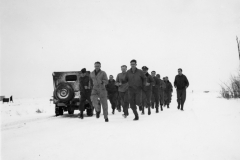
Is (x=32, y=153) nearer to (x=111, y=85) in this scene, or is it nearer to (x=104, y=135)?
(x=104, y=135)

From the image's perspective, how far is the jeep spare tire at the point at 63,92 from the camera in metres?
11.6

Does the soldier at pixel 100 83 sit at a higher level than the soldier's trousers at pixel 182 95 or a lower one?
higher

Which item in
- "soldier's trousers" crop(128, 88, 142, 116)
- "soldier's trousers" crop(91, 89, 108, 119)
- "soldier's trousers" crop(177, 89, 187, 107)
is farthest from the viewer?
"soldier's trousers" crop(177, 89, 187, 107)

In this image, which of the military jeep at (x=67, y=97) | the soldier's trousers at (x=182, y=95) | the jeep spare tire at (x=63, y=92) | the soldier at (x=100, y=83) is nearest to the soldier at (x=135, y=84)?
the soldier at (x=100, y=83)

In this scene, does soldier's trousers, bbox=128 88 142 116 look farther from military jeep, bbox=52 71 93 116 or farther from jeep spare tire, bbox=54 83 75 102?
jeep spare tire, bbox=54 83 75 102

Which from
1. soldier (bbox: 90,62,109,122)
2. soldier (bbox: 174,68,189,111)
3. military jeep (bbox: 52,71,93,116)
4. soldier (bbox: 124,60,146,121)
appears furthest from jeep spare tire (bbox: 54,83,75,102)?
soldier (bbox: 174,68,189,111)

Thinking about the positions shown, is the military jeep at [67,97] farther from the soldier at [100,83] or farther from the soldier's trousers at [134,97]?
the soldier's trousers at [134,97]

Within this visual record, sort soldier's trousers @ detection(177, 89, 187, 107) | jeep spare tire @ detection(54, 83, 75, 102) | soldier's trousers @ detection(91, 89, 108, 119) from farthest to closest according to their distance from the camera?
soldier's trousers @ detection(177, 89, 187, 107) < jeep spare tire @ detection(54, 83, 75, 102) < soldier's trousers @ detection(91, 89, 108, 119)

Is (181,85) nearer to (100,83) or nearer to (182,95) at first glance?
(182,95)

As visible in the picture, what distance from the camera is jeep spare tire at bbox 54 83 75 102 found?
1163 centimetres

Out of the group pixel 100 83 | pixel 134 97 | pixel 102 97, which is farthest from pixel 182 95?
pixel 100 83

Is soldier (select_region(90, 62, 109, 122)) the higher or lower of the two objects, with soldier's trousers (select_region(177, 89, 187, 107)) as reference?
higher

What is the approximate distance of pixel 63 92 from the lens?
11703mm

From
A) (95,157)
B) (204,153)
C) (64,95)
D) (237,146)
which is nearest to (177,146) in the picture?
(204,153)
